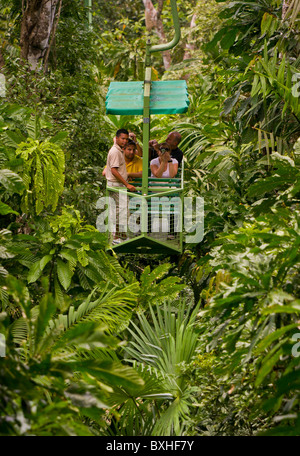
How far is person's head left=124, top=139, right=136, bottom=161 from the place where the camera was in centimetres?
907

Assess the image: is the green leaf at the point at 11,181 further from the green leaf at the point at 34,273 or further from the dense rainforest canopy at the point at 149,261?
the green leaf at the point at 34,273

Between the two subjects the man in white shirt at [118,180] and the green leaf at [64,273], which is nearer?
the green leaf at [64,273]

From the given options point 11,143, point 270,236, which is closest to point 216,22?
point 11,143

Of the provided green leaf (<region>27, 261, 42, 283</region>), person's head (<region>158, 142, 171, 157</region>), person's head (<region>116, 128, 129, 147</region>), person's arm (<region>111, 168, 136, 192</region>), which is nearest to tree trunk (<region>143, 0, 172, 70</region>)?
person's head (<region>116, 128, 129, 147</region>)

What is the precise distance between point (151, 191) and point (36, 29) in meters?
3.30

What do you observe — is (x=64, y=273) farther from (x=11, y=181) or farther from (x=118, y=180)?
(x=118, y=180)

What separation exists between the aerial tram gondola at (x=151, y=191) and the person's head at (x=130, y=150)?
1.30 ft

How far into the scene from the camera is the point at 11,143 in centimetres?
829

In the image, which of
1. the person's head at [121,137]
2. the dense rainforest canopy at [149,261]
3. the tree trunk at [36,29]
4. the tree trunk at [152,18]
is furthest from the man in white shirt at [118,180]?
the tree trunk at [152,18]

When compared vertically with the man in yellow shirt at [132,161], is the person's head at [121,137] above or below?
above

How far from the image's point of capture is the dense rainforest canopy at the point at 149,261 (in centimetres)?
465

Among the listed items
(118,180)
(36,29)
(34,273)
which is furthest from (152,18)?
(34,273)

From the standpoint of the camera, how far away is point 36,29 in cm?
1049
